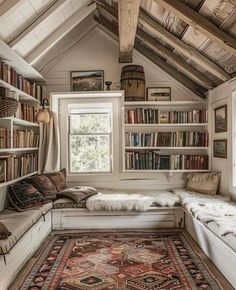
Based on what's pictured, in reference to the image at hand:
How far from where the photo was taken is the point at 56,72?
4.93 m

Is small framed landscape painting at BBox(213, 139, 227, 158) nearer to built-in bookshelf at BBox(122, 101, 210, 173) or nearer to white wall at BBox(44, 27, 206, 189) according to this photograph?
built-in bookshelf at BBox(122, 101, 210, 173)

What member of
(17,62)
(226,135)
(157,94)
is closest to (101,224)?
(226,135)

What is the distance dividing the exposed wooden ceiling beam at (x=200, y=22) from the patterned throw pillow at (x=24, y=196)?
8.63 ft

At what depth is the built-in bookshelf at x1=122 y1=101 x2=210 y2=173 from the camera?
468 centimetres

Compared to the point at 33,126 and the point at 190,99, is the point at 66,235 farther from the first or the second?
the point at 190,99

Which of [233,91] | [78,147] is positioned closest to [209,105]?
[233,91]

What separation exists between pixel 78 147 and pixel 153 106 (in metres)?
1.45

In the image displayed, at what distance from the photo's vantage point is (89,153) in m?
5.06

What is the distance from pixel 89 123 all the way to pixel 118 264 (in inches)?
104

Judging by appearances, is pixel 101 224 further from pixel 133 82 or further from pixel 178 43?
pixel 178 43

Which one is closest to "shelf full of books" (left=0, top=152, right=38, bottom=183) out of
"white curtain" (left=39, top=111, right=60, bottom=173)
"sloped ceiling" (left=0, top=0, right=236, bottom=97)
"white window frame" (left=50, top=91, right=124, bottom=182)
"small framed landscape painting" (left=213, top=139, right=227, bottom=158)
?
"white curtain" (left=39, top=111, right=60, bottom=173)

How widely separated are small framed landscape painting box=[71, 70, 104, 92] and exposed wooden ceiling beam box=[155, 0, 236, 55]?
2150mm

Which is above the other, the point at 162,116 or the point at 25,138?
the point at 162,116

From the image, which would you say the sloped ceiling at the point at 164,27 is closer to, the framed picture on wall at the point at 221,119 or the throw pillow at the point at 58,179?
the framed picture on wall at the point at 221,119
